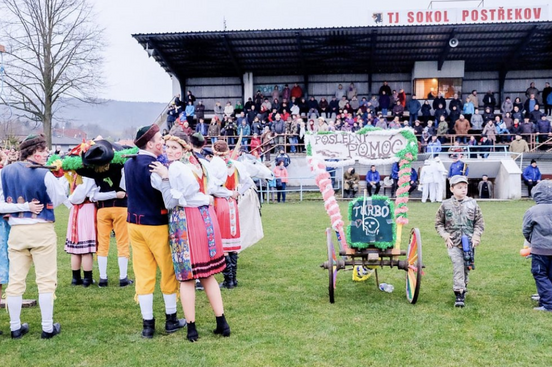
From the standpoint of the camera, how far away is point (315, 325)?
5.30 m

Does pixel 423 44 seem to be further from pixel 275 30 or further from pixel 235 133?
pixel 235 133

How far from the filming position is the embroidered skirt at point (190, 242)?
15.6ft

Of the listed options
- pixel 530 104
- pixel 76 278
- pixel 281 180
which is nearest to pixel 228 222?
pixel 76 278

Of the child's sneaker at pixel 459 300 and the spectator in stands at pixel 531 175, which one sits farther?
the spectator in stands at pixel 531 175

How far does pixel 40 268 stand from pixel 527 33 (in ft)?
Answer: 80.6

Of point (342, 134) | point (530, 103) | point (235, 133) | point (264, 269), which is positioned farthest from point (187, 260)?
point (530, 103)

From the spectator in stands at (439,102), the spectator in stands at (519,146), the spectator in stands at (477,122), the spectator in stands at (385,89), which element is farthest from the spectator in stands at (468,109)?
the spectator in stands at (385,89)

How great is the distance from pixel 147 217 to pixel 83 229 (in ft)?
8.35

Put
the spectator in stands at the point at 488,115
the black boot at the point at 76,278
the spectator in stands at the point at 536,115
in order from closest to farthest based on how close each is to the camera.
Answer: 1. the black boot at the point at 76,278
2. the spectator in stands at the point at 536,115
3. the spectator in stands at the point at 488,115

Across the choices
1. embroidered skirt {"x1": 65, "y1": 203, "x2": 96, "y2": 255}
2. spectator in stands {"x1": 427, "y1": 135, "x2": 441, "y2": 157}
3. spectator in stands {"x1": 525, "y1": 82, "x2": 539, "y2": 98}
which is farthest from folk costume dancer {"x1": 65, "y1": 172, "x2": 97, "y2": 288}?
spectator in stands {"x1": 525, "y1": 82, "x2": 539, "y2": 98}

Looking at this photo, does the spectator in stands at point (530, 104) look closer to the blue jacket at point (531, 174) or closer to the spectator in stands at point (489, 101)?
the spectator in stands at point (489, 101)

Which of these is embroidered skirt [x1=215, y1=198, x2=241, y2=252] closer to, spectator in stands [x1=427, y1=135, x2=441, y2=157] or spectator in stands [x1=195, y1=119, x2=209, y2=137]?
spectator in stands [x1=427, y1=135, x2=441, y2=157]

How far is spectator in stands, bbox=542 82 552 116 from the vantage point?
2523cm

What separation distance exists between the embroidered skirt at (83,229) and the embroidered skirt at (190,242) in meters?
2.60
